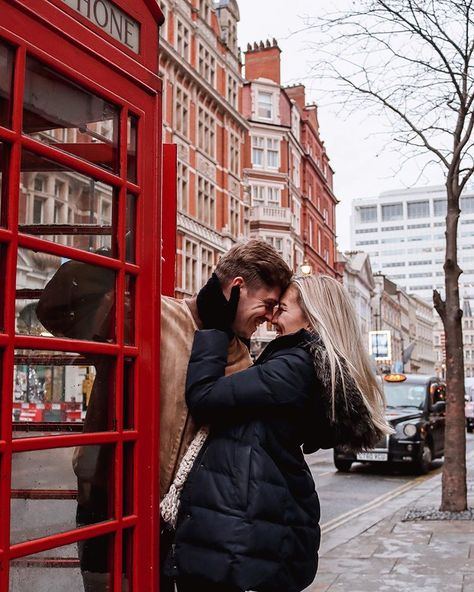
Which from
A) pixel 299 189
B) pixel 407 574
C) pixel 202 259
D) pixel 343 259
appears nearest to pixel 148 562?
pixel 407 574

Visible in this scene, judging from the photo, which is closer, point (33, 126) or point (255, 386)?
point (33, 126)

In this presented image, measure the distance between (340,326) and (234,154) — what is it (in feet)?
115

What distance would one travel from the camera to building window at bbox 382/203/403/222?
553ft

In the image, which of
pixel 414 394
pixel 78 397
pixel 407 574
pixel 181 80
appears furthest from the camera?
pixel 181 80

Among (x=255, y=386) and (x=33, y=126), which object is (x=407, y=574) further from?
(x=33, y=126)

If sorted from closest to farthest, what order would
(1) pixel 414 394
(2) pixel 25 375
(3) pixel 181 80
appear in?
(2) pixel 25 375 < (1) pixel 414 394 < (3) pixel 181 80

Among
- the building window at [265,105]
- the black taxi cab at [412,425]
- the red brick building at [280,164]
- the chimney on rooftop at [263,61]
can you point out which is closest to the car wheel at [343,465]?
the black taxi cab at [412,425]

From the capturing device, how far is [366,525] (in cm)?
876

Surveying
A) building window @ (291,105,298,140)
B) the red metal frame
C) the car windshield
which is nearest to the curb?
the car windshield

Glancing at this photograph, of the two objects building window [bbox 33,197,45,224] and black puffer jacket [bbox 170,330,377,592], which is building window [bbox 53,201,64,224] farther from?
black puffer jacket [bbox 170,330,377,592]

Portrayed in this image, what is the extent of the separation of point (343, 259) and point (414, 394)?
47.9 meters

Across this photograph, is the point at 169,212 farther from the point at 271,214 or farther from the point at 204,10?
the point at 271,214

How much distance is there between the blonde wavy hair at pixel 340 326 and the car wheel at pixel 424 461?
44.4ft

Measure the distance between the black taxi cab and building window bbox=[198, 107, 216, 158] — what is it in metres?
18.0
